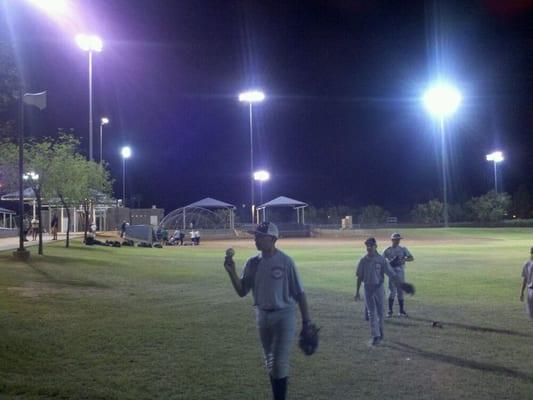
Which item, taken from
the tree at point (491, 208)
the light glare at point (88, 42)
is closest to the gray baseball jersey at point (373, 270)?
the light glare at point (88, 42)

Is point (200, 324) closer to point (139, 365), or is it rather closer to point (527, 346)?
point (139, 365)

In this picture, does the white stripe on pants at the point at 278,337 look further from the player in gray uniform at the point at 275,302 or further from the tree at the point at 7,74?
the tree at the point at 7,74

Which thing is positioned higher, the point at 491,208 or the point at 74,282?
the point at 491,208

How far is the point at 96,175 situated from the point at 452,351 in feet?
90.3

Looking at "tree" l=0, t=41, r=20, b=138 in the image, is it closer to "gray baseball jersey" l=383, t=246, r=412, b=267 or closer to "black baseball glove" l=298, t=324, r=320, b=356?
"gray baseball jersey" l=383, t=246, r=412, b=267

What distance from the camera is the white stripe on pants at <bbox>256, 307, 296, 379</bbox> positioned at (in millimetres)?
5297

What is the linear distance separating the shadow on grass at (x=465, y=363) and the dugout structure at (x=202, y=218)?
53491 millimetres

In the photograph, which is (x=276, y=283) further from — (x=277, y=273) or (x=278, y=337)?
(x=278, y=337)

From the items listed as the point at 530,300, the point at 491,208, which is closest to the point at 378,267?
the point at 530,300

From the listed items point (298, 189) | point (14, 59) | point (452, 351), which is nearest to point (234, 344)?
point (452, 351)

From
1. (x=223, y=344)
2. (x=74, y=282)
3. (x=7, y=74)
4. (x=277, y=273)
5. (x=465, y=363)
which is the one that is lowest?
(x=465, y=363)

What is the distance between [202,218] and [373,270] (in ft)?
199

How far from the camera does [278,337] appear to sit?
17.4 ft

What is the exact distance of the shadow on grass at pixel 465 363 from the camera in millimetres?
7602
